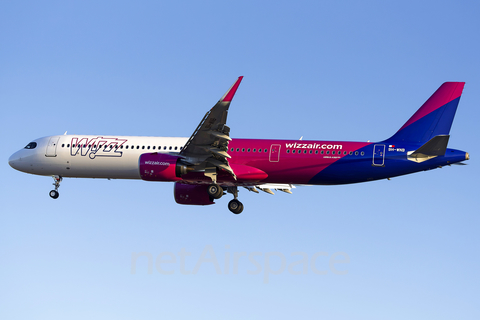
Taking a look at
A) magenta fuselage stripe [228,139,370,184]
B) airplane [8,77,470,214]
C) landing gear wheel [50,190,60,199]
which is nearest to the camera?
airplane [8,77,470,214]

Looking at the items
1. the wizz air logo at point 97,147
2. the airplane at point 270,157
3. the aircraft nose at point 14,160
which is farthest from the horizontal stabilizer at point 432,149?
the aircraft nose at point 14,160

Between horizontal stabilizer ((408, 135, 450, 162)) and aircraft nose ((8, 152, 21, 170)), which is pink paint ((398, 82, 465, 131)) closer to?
horizontal stabilizer ((408, 135, 450, 162))

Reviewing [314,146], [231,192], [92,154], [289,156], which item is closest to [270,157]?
[289,156]

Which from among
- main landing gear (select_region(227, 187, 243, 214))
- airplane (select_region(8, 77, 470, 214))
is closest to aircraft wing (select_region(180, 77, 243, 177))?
airplane (select_region(8, 77, 470, 214))

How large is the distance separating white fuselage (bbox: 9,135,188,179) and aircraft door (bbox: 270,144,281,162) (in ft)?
19.6

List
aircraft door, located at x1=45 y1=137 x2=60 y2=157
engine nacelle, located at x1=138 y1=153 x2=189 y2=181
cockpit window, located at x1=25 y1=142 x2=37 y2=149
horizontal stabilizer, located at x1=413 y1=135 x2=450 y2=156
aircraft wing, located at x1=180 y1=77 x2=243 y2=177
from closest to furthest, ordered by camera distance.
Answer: aircraft wing, located at x1=180 y1=77 x2=243 y2=177
horizontal stabilizer, located at x1=413 y1=135 x2=450 y2=156
engine nacelle, located at x1=138 y1=153 x2=189 y2=181
aircraft door, located at x1=45 y1=137 x2=60 y2=157
cockpit window, located at x1=25 y1=142 x2=37 y2=149

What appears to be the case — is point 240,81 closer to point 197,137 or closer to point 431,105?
point 197,137

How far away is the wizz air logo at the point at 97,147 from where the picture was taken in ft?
131

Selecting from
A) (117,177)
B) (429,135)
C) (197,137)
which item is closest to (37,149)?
(117,177)

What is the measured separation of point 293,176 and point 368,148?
16.7ft

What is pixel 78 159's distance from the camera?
132 feet

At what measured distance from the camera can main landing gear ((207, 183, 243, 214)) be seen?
1474 inches

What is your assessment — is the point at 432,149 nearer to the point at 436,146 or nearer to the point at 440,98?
the point at 436,146

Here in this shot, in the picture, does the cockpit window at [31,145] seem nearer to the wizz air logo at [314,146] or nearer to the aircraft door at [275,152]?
the aircraft door at [275,152]
